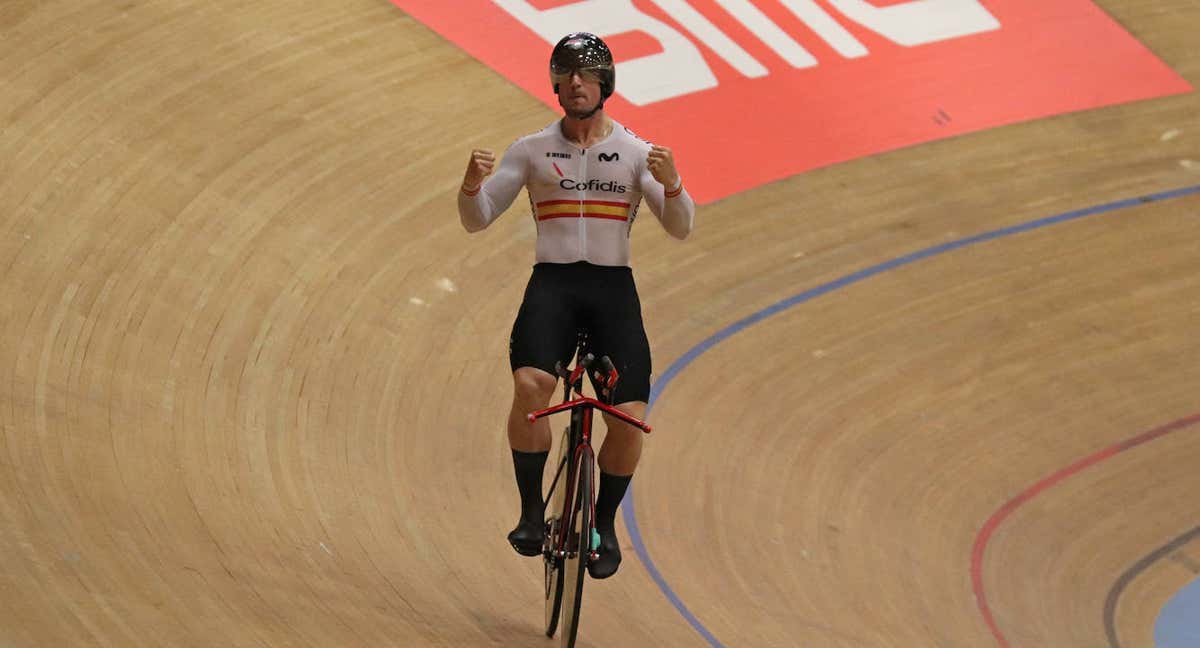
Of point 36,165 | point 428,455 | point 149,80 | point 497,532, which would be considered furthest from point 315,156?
point 497,532

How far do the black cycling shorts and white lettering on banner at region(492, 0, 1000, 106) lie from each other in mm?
3752

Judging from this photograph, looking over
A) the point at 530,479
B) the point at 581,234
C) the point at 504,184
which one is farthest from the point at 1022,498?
the point at 504,184

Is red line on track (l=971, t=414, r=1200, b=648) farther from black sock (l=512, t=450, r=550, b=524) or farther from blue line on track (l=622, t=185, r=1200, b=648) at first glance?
black sock (l=512, t=450, r=550, b=524)

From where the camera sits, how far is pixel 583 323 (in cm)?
416

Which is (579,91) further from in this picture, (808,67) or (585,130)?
(808,67)

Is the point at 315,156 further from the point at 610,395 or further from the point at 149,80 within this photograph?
the point at 610,395

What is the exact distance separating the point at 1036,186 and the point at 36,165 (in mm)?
4683

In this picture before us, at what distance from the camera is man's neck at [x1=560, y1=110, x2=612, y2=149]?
4.15m

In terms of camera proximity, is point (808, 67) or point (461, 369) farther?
point (808, 67)

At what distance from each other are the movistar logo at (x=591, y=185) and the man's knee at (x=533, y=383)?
1.57 ft

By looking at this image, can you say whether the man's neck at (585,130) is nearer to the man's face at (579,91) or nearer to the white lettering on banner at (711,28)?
the man's face at (579,91)

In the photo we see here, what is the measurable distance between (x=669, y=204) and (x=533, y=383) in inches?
22.3

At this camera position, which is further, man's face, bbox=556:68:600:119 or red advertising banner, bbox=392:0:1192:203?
red advertising banner, bbox=392:0:1192:203

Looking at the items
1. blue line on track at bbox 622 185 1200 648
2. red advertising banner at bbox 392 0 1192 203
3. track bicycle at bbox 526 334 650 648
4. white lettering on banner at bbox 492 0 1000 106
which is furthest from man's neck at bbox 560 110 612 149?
white lettering on banner at bbox 492 0 1000 106
